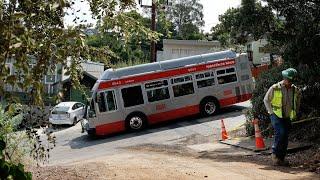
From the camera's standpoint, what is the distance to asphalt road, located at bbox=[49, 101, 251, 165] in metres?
18.1

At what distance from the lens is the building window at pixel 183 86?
2322 centimetres

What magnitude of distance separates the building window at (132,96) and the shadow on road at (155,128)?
1.34 metres

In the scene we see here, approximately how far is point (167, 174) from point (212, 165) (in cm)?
152

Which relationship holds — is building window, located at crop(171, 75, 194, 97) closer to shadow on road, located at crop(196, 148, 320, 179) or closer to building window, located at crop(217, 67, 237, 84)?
building window, located at crop(217, 67, 237, 84)

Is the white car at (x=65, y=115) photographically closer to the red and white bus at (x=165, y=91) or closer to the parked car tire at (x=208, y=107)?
the red and white bus at (x=165, y=91)

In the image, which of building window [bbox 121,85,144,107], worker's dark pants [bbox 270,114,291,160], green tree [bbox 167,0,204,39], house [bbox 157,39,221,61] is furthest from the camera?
green tree [bbox 167,0,204,39]

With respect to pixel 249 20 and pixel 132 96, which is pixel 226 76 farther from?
pixel 249 20

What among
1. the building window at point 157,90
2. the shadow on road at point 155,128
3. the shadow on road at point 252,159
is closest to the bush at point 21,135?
the shadow on road at point 252,159

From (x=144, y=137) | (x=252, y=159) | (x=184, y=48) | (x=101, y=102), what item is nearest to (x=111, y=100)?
(x=101, y=102)

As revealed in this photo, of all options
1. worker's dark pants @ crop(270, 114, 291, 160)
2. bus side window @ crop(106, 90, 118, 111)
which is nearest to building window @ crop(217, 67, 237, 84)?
bus side window @ crop(106, 90, 118, 111)

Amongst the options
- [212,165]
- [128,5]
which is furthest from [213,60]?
[128,5]

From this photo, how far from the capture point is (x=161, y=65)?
23.4m

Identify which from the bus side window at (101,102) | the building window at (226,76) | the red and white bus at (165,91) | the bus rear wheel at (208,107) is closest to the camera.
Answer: the bus side window at (101,102)

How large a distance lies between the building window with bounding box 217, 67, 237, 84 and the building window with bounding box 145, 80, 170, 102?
2.77 metres
